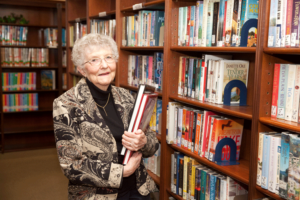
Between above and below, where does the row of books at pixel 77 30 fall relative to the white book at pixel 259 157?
above

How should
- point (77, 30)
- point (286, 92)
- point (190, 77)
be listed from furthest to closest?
point (77, 30) < point (190, 77) < point (286, 92)

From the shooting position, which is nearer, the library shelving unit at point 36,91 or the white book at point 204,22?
the white book at point 204,22

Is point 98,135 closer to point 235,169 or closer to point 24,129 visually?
point 235,169

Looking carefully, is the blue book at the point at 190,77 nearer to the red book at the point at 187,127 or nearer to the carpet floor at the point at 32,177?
the red book at the point at 187,127

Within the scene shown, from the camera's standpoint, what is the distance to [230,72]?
1807mm

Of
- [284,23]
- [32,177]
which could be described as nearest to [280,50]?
[284,23]

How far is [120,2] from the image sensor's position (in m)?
2.88

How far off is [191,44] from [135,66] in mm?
939

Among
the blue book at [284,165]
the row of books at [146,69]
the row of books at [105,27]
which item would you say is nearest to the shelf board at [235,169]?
the blue book at [284,165]

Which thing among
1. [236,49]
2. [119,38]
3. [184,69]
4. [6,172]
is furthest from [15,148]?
[236,49]

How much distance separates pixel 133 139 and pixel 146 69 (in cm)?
132

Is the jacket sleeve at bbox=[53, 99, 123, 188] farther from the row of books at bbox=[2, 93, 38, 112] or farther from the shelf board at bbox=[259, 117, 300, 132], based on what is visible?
the row of books at bbox=[2, 93, 38, 112]

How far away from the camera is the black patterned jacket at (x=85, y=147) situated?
55.9 inches

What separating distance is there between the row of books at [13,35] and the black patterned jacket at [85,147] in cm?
359
